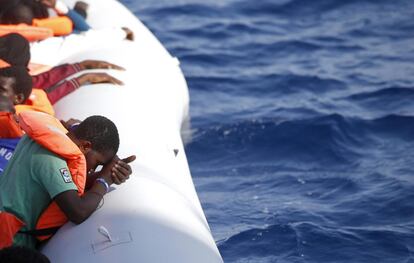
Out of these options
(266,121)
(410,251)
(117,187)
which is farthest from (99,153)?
(266,121)

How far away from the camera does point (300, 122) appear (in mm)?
7422

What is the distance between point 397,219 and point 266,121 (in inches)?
71.0

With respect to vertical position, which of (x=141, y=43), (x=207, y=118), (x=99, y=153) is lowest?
(x=207, y=118)

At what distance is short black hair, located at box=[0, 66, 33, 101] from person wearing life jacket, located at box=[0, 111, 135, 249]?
0.93 metres

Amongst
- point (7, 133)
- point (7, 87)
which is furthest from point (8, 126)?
point (7, 87)

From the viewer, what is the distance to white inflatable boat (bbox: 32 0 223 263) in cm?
408

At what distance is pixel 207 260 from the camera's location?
13.6 feet

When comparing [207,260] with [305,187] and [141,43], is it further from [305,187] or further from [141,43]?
[141,43]

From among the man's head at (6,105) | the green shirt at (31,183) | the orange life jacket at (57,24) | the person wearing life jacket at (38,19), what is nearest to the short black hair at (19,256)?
the green shirt at (31,183)

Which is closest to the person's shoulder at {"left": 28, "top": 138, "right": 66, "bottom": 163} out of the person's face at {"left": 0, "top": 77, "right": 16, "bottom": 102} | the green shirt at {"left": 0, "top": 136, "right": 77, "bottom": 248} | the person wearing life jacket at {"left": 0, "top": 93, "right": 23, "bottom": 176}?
the green shirt at {"left": 0, "top": 136, "right": 77, "bottom": 248}

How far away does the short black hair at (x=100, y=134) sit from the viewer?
4.30m

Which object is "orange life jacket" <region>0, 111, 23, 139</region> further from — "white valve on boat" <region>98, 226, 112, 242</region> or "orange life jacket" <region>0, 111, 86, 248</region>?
"white valve on boat" <region>98, 226, 112, 242</region>

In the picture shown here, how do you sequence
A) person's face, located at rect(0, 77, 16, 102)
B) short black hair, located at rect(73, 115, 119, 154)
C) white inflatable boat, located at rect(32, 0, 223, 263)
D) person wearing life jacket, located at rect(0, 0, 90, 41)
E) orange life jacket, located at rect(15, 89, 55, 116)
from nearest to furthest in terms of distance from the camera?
white inflatable boat, located at rect(32, 0, 223, 263)
short black hair, located at rect(73, 115, 119, 154)
person's face, located at rect(0, 77, 16, 102)
orange life jacket, located at rect(15, 89, 55, 116)
person wearing life jacket, located at rect(0, 0, 90, 41)

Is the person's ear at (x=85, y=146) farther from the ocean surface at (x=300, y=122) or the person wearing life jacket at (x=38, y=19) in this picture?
the person wearing life jacket at (x=38, y=19)
